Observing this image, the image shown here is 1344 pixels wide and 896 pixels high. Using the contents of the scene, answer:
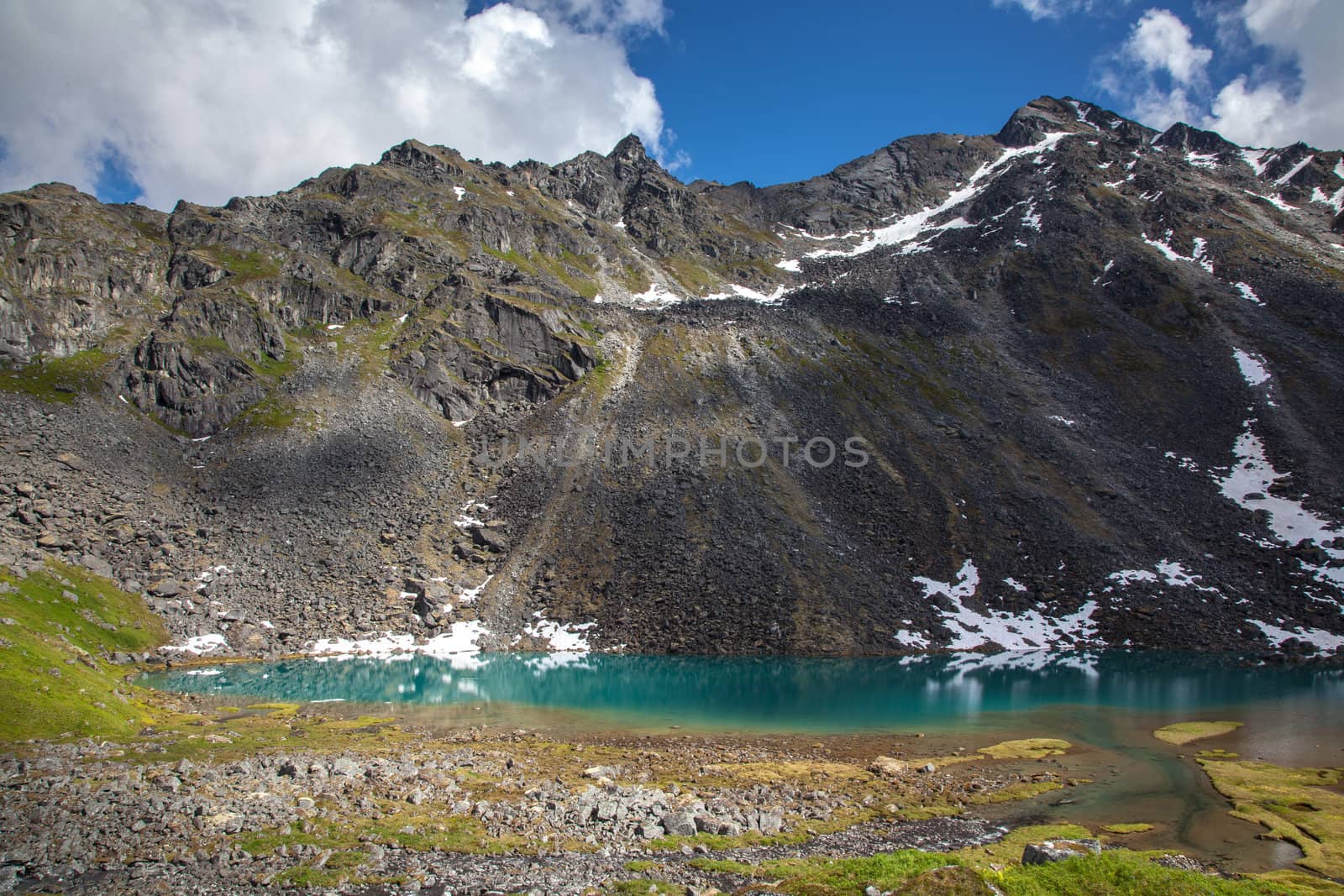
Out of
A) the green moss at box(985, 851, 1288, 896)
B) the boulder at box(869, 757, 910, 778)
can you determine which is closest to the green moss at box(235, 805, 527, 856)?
the green moss at box(985, 851, 1288, 896)

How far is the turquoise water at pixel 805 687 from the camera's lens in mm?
46688

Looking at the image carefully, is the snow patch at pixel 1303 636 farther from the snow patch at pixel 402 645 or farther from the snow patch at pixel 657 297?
the snow patch at pixel 657 297

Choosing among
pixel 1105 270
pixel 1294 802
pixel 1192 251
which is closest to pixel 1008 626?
pixel 1294 802

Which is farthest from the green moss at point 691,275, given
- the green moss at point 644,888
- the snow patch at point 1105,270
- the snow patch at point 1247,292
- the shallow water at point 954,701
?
the green moss at point 644,888

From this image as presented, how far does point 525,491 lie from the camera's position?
92000 mm

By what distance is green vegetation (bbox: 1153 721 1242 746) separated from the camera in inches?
1567

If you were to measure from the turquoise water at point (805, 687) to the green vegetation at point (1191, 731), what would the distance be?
95.2 inches

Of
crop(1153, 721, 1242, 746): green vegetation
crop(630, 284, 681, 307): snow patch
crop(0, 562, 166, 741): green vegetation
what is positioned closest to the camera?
crop(0, 562, 166, 741): green vegetation

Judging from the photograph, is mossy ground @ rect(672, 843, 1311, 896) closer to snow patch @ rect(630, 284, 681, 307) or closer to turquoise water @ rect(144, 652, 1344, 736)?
turquoise water @ rect(144, 652, 1344, 736)

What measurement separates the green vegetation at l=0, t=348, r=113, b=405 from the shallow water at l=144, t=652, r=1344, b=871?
5066 cm

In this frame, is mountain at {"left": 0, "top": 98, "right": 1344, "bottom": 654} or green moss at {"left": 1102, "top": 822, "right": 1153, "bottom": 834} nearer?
green moss at {"left": 1102, "top": 822, "right": 1153, "bottom": 834}

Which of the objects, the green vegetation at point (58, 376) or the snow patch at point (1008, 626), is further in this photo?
the green vegetation at point (58, 376)

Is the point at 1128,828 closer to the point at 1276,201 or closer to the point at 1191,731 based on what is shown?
the point at 1191,731

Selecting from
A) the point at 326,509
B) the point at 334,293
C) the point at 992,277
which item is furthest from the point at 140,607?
the point at 992,277
